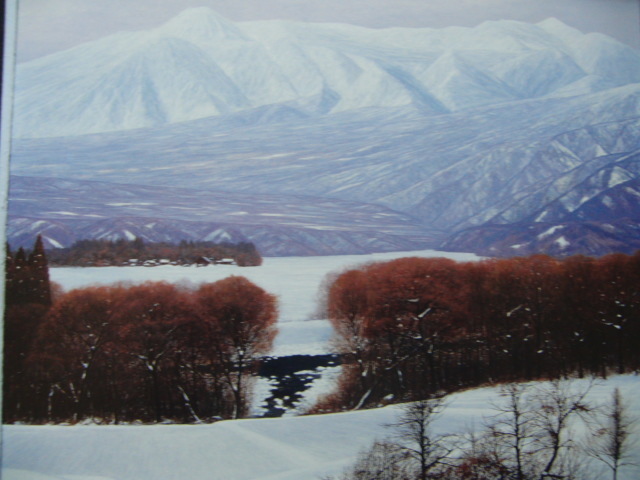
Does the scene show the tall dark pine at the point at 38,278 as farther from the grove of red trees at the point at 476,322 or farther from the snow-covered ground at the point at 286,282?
the grove of red trees at the point at 476,322

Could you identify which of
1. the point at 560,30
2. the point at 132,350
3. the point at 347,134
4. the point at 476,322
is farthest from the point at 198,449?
the point at 560,30

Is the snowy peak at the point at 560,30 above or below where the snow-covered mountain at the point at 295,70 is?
above

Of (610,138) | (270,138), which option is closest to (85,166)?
(270,138)

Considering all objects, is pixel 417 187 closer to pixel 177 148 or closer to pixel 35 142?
pixel 177 148

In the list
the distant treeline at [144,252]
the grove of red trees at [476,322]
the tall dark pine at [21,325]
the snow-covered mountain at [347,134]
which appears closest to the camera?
the tall dark pine at [21,325]

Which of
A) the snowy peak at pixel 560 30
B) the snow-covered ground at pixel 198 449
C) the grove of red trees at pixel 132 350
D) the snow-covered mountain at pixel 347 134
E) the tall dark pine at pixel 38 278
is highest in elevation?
the snowy peak at pixel 560 30

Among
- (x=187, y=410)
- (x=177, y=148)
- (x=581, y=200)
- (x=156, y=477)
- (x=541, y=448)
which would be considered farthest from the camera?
(x=581, y=200)

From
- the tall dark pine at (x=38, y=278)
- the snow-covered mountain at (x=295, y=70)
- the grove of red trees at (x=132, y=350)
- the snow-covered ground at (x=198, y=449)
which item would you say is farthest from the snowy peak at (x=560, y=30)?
the tall dark pine at (x=38, y=278)
